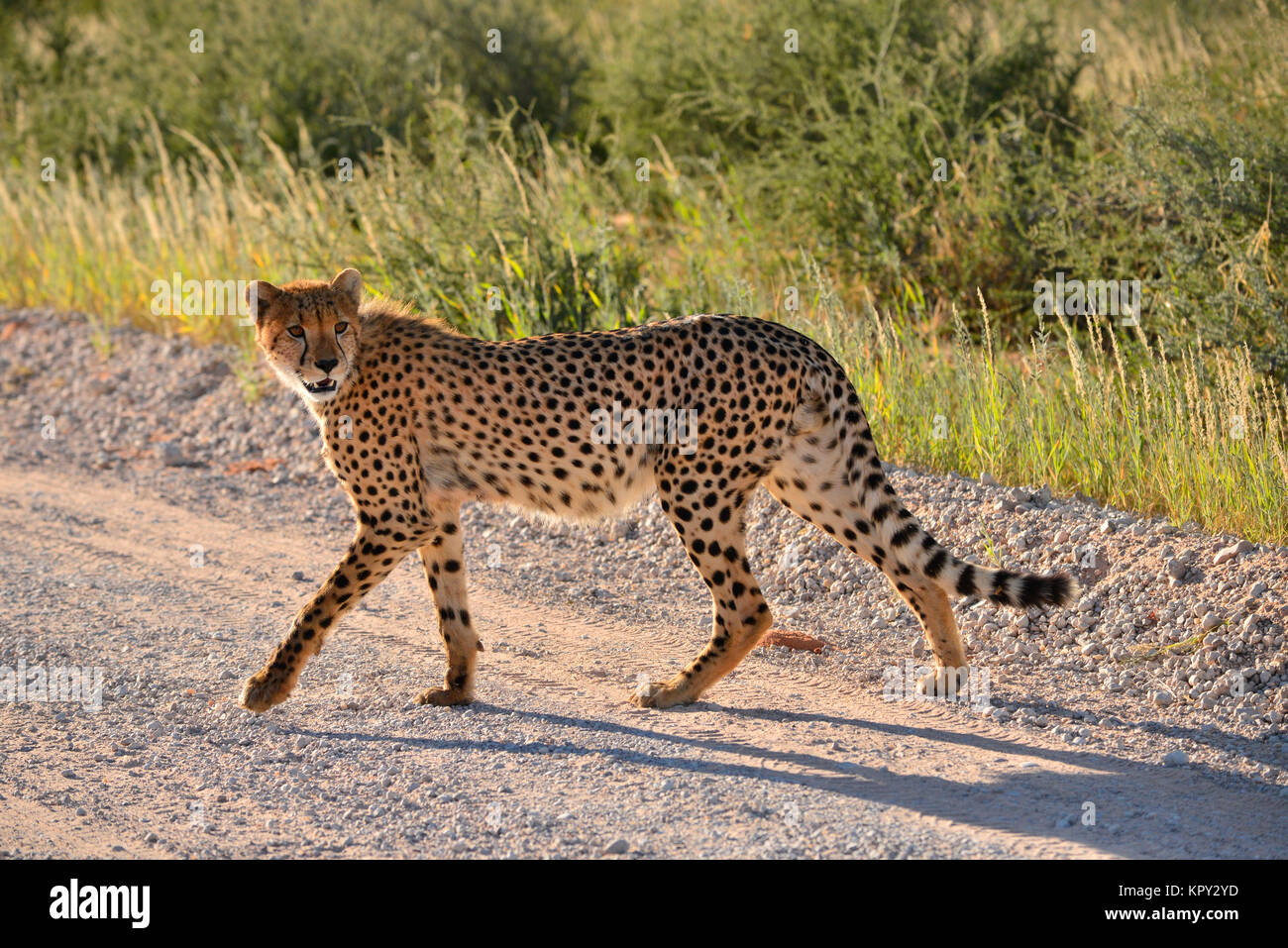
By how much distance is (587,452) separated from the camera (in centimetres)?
477

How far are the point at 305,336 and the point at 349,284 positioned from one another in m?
0.27

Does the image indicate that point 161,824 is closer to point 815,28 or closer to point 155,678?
point 155,678

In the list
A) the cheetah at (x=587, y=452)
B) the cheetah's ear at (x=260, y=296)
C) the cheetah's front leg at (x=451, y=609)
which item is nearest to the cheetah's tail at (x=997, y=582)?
the cheetah at (x=587, y=452)

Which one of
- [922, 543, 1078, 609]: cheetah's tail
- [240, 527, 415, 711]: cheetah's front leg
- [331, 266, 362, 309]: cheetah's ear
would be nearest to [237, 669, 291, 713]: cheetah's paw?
[240, 527, 415, 711]: cheetah's front leg

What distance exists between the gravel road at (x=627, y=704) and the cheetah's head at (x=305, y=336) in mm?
1067

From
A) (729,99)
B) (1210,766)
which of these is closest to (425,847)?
(1210,766)

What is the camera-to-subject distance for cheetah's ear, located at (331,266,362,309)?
4.87 m

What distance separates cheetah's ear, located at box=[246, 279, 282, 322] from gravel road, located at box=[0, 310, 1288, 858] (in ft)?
4.28

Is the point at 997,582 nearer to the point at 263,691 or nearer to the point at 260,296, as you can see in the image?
the point at 263,691

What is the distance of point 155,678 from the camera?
493 centimetres

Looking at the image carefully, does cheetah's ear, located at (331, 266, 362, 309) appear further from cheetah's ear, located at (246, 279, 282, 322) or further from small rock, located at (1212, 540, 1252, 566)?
small rock, located at (1212, 540, 1252, 566)

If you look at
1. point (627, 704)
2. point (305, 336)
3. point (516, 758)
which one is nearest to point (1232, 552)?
point (627, 704)

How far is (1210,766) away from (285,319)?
3297 millimetres

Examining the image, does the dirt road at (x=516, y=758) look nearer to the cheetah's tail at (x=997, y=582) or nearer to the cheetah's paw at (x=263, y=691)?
the cheetah's paw at (x=263, y=691)
